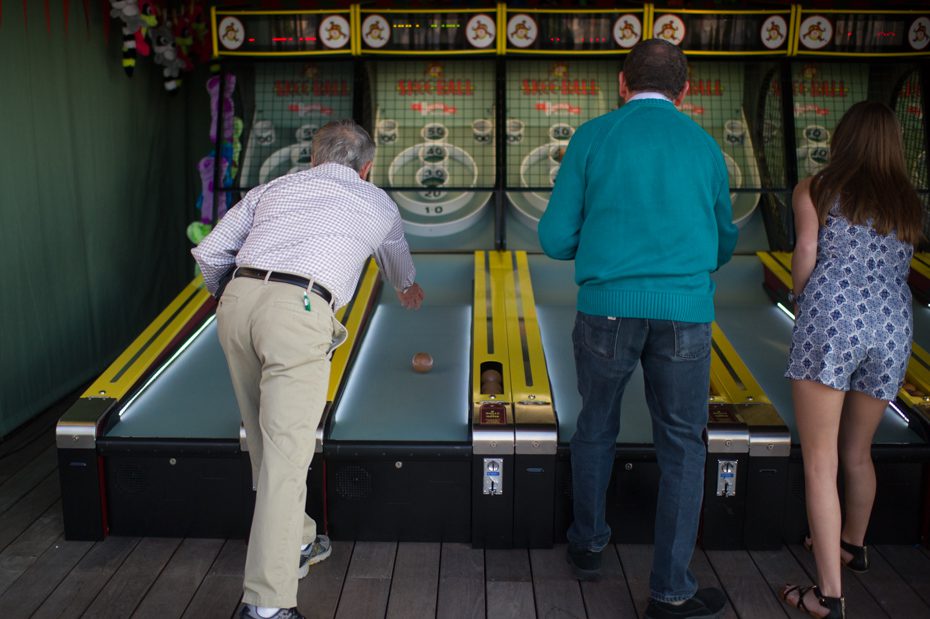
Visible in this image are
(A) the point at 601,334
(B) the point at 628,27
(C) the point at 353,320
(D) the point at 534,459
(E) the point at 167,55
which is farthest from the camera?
(E) the point at 167,55

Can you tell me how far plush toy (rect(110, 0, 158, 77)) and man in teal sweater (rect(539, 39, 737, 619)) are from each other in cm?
320

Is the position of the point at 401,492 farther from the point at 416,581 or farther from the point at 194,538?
the point at 194,538

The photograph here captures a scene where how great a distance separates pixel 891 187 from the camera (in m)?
2.40

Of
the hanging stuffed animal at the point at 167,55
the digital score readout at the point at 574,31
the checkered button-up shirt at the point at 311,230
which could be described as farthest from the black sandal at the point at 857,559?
the hanging stuffed animal at the point at 167,55

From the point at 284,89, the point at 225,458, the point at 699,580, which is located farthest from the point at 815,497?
the point at 284,89

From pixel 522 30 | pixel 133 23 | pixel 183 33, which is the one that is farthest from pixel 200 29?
pixel 522 30

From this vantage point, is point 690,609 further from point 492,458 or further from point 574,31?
point 574,31

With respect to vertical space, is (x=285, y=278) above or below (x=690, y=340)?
above

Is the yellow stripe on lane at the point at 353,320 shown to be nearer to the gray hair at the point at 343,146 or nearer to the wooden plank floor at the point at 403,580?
the wooden plank floor at the point at 403,580

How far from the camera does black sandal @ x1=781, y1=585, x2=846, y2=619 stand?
2514 millimetres

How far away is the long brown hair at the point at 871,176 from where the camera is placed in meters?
2.39

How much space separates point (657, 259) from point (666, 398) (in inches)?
15.5

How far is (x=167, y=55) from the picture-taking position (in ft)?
16.5

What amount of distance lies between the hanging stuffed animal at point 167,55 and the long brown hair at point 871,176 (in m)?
3.96
